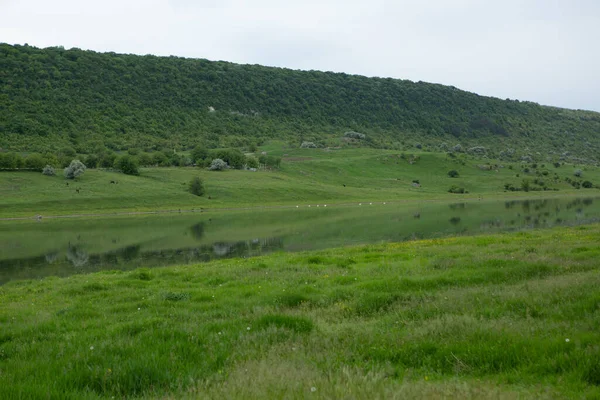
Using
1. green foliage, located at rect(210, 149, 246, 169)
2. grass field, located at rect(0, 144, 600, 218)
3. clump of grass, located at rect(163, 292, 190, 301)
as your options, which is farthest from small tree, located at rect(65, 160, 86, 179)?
clump of grass, located at rect(163, 292, 190, 301)

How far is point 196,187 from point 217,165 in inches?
870

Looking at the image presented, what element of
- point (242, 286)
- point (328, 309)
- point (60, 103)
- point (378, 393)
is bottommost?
point (242, 286)

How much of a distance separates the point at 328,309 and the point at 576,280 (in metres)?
5.58

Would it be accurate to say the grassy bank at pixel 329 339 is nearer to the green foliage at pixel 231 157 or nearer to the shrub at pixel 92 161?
the shrub at pixel 92 161

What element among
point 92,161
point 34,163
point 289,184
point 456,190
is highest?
point 92,161

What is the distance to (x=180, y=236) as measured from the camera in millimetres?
43000

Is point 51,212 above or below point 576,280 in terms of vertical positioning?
below

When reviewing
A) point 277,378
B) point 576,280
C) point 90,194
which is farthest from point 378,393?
point 90,194

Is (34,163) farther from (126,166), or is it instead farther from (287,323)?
(287,323)

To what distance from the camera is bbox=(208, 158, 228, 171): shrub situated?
102438 mm

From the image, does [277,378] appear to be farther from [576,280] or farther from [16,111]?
[16,111]

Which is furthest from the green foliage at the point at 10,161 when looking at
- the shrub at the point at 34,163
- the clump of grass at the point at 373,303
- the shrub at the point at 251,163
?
the clump of grass at the point at 373,303

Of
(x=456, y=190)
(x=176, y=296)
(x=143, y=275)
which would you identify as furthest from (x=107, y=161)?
(x=176, y=296)

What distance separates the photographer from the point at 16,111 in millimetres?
141500
